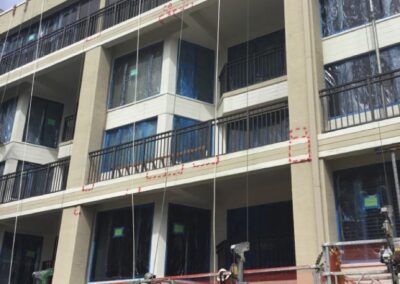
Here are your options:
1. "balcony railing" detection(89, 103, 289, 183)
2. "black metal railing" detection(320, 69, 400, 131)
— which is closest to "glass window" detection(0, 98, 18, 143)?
"balcony railing" detection(89, 103, 289, 183)

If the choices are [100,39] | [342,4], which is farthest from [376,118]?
[100,39]

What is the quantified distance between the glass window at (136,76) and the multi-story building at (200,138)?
0.15 feet

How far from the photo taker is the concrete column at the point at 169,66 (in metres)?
15.6

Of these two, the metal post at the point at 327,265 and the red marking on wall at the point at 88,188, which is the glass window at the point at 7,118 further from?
the metal post at the point at 327,265

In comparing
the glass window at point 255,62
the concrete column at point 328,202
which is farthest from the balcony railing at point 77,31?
the concrete column at point 328,202

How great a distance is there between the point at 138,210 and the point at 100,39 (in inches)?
241

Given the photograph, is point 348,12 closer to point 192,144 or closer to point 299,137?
point 299,137

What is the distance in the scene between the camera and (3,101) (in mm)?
20672

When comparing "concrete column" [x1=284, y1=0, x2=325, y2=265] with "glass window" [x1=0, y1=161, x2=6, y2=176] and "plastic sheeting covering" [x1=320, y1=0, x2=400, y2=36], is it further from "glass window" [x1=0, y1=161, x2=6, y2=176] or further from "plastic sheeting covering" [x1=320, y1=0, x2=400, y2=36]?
"glass window" [x1=0, y1=161, x2=6, y2=176]

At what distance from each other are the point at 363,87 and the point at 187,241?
6.21 m

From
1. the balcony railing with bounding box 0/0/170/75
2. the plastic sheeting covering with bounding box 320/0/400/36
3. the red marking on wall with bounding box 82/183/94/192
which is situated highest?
the balcony railing with bounding box 0/0/170/75

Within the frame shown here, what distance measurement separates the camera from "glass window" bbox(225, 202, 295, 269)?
43.6ft

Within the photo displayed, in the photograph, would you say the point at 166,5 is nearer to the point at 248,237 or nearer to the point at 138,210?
the point at 138,210

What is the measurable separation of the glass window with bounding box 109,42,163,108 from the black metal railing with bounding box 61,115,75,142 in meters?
3.77
